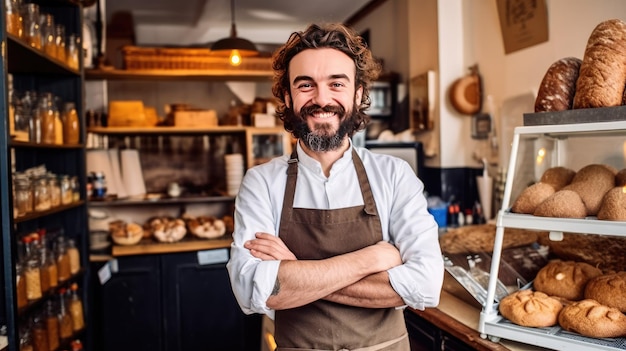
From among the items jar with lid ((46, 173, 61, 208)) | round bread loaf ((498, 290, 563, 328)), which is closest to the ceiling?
jar with lid ((46, 173, 61, 208))

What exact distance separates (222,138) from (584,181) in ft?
11.8

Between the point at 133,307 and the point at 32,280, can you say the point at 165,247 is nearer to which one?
the point at 133,307

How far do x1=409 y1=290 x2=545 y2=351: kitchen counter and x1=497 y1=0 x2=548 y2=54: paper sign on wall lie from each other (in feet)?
5.28

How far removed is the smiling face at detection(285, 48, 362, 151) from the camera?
1514 mm

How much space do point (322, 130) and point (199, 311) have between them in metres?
2.77

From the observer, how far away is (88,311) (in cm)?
344

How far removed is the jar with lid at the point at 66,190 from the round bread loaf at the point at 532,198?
8.43 feet

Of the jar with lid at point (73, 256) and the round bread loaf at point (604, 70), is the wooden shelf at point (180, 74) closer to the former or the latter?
the jar with lid at point (73, 256)

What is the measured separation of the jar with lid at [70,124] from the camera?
130 inches

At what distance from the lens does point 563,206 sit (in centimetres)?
170

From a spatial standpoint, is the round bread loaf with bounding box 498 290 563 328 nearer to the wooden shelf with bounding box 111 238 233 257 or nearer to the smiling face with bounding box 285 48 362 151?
the smiling face with bounding box 285 48 362 151

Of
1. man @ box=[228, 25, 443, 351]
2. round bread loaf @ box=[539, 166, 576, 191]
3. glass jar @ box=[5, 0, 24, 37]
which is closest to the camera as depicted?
man @ box=[228, 25, 443, 351]

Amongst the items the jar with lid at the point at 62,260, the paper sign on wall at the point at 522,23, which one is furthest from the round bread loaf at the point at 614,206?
the jar with lid at the point at 62,260

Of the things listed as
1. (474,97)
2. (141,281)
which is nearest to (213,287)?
(141,281)
